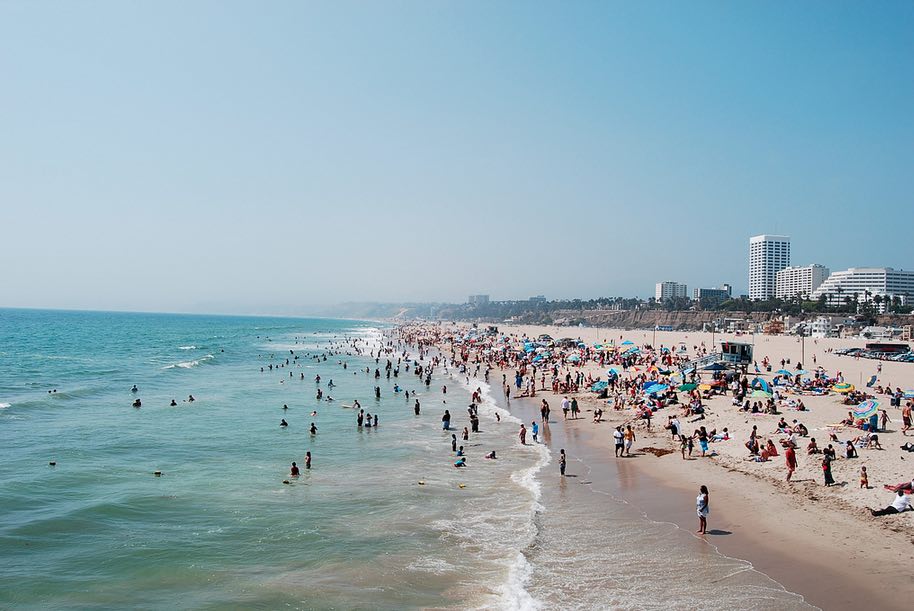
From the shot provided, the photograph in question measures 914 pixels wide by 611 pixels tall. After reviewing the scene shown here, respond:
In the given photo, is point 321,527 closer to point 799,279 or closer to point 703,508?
point 703,508

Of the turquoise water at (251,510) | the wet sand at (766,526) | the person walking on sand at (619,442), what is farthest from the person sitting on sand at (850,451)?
the turquoise water at (251,510)

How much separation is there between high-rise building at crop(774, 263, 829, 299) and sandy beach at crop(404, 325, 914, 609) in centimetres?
16997

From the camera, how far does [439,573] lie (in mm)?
11273

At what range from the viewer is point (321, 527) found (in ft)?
45.2

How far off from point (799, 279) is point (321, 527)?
667 ft

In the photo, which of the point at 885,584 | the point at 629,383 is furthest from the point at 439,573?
the point at 629,383

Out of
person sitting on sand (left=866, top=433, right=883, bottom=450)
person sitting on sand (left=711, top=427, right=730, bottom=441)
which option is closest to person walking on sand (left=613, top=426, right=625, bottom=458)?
person sitting on sand (left=711, top=427, right=730, bottom=441)

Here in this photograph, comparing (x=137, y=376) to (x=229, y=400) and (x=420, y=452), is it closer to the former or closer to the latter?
(x=229, y=400)

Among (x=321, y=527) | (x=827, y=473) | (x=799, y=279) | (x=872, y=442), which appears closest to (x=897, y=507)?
(x=827, y=473)

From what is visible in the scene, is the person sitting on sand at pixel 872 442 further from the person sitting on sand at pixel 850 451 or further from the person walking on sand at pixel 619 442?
the person walking on sand at pixel 619 442

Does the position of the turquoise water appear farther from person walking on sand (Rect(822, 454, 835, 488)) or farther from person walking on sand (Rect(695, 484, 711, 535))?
person walking on sand (Rect(822, 454, 835, 488))

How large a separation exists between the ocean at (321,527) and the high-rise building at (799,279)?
17818cm

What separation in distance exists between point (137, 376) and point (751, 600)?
47.0 metres

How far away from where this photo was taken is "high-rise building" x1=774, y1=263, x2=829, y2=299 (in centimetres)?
17788
